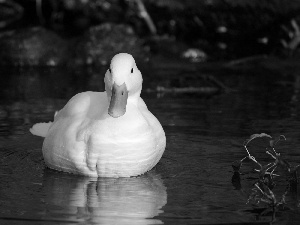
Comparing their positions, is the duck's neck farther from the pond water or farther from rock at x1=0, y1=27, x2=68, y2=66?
rock at x1=0, y1=27, x2=68, y2=66

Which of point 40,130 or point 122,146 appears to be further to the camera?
point 40,130

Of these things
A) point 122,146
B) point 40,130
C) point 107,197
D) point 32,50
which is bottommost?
point 32,50

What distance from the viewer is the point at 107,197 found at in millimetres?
6215

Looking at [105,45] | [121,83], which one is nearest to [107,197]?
[121,83]

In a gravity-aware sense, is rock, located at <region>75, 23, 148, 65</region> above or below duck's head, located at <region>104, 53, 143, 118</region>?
below

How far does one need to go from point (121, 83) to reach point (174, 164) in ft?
3.33

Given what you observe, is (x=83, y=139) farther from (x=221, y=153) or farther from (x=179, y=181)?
(x=221, y=153)

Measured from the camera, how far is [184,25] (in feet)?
61.9

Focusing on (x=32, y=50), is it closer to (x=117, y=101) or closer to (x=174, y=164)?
(x=174, y=164)

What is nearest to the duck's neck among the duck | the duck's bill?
the duck

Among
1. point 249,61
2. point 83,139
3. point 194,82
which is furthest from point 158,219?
point 249,61

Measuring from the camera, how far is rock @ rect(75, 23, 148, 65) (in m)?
17.2

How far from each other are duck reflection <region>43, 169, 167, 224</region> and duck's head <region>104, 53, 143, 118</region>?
0.59 m

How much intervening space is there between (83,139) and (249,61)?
1022 cm
